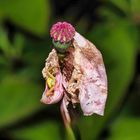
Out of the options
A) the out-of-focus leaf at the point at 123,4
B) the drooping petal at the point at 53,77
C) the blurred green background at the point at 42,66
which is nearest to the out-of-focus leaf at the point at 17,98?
the blurred green background at the point at 42,66

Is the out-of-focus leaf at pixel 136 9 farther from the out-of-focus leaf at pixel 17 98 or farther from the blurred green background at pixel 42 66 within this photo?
the out-of-focus leaf at pixel 17 98

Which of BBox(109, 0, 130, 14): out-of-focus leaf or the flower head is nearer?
the flower head

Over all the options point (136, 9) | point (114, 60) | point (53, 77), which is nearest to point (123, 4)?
point (136, 9)

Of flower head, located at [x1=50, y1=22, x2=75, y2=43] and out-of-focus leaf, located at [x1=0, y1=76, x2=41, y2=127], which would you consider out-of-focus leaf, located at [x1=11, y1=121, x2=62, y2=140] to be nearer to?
out-of-focus leaf, located at [x1=0, y1=76, x2=41, y2=127]

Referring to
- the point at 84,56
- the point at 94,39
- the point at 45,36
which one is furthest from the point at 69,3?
the point at 84,56

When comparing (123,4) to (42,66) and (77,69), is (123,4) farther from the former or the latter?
(77,69)

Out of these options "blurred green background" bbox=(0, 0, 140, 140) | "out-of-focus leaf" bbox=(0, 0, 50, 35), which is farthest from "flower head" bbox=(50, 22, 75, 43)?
"out-of-focus leaf" bbox=(0, 0, 50, 35)
